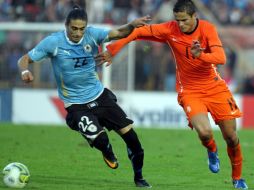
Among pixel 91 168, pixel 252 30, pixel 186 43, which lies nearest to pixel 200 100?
pixel 186 43

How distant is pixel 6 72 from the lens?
2522 cm

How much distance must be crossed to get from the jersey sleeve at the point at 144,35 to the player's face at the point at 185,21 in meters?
0.43

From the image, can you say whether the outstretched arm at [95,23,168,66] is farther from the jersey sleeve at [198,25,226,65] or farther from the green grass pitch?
the green grass pitch

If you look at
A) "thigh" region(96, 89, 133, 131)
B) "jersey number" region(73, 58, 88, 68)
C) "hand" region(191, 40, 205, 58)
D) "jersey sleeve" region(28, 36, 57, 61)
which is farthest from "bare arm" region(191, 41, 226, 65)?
"jersey sleeve" region(28, 36, 57, 61)

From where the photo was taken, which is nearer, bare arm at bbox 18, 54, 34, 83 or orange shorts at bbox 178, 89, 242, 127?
bare arm at bbox 18, 54, 34, 83

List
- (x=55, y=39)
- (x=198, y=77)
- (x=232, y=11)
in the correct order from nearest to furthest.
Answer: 1. (x=55, y=39)
2. (x=198, y=77)
3. (x=232, y=11)

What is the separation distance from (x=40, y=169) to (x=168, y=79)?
1300 centimetres

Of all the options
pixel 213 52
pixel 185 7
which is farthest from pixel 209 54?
pixel 185 7

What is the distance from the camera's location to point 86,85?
38.0ft

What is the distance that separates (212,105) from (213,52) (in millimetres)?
938

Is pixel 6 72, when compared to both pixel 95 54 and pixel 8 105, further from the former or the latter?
pixel 95 54

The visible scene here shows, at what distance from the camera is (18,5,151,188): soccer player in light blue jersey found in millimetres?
11305

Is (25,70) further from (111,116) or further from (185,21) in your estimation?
(185,21)

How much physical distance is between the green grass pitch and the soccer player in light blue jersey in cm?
60
